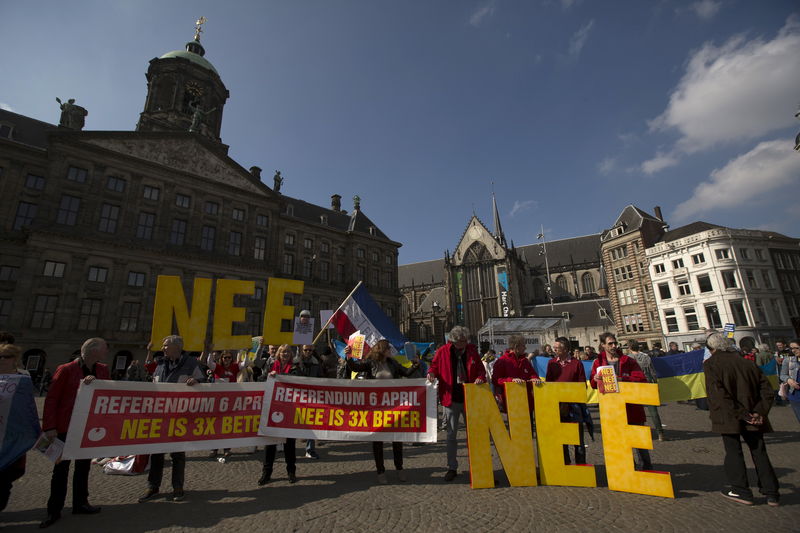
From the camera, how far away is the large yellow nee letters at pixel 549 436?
5219mm

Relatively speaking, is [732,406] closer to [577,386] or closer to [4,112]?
[577,386]

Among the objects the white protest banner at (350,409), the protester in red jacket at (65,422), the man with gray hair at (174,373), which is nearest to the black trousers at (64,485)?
the protester in red jacket at (65,422)

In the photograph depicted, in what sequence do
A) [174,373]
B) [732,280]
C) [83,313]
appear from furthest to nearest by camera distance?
[732,280]
[83,313]
[174,373]

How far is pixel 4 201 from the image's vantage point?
2520 centimetres

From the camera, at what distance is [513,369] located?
6426mm

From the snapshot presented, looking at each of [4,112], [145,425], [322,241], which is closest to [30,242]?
[4,112]

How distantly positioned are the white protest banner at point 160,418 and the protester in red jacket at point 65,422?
11cm

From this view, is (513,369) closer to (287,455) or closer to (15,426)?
(287,455)

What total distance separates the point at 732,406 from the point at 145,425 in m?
8.36

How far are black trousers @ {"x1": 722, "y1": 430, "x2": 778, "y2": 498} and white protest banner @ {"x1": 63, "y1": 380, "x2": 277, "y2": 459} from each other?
672 cm

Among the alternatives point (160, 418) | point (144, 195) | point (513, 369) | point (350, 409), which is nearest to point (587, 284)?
point (513, 369)

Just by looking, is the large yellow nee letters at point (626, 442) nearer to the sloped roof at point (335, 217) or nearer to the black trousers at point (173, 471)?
the black trousers at point (173, 471)

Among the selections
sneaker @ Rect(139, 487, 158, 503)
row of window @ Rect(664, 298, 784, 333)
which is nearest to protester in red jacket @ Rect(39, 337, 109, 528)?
sneaker @ Rect(139, 487, 158, 503)

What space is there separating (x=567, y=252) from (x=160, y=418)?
70850 millimetres
